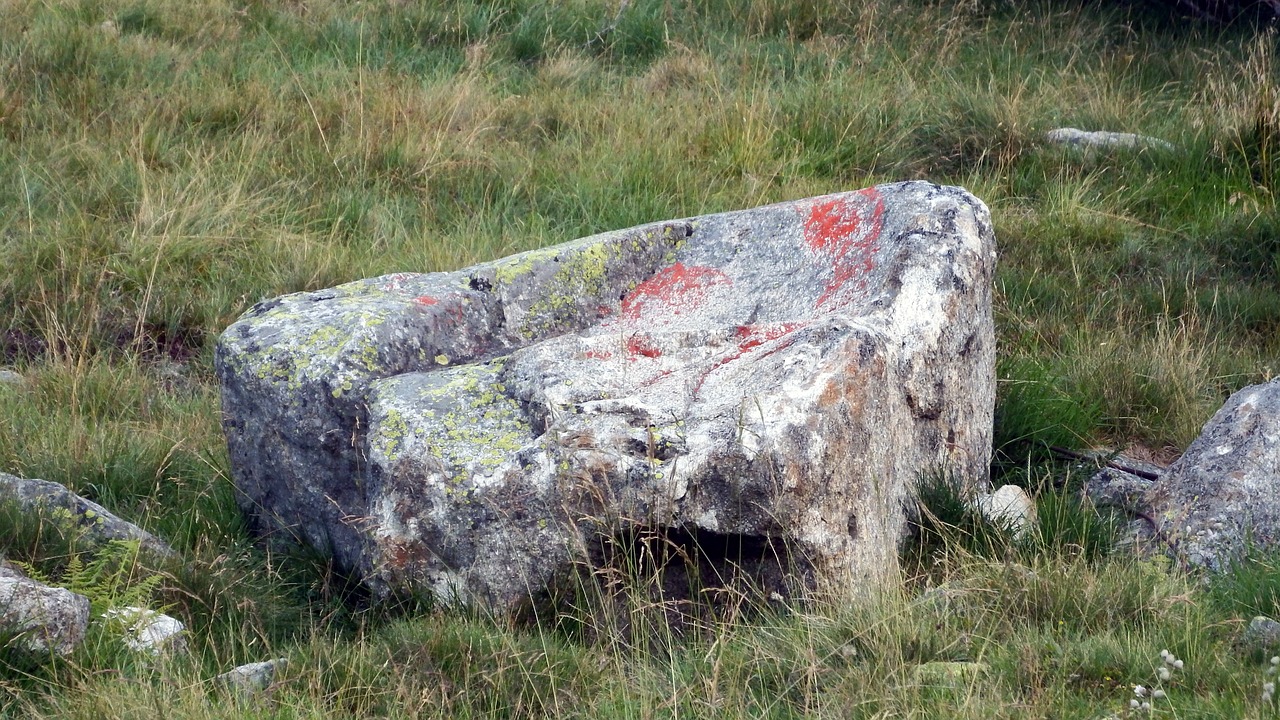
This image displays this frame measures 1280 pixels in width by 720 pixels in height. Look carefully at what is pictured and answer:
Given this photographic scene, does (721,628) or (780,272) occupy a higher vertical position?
(780,272)

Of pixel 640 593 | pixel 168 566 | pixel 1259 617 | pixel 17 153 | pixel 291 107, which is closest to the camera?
pixel 1259 617

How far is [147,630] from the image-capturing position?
2748 millimetres

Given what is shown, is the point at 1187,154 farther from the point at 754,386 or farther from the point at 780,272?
the point at 754,386

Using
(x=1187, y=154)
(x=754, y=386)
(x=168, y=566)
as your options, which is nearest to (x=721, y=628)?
(x=754, y=386)

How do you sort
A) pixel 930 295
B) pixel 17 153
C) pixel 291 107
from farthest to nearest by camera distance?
pixel 291 107 < pixel 17 153 < pixel 930 295

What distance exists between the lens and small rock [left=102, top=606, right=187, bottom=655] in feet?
8.74

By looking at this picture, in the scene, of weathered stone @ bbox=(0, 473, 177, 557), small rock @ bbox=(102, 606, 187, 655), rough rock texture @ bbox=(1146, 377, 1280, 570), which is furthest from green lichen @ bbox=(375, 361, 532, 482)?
rough rock texture @ bbox=(1146, 377, 1280, 570)

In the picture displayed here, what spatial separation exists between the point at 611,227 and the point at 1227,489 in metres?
3.07

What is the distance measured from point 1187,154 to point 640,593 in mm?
4618

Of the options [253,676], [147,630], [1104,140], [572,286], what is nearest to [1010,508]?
[572,286]

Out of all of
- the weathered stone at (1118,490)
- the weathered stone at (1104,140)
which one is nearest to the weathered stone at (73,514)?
the weathered stone at (1118,490)

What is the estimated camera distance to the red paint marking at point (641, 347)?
3.23 meters

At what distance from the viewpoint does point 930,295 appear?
3.37 m

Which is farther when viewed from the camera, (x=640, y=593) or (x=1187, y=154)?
(x=1187, y=154)
